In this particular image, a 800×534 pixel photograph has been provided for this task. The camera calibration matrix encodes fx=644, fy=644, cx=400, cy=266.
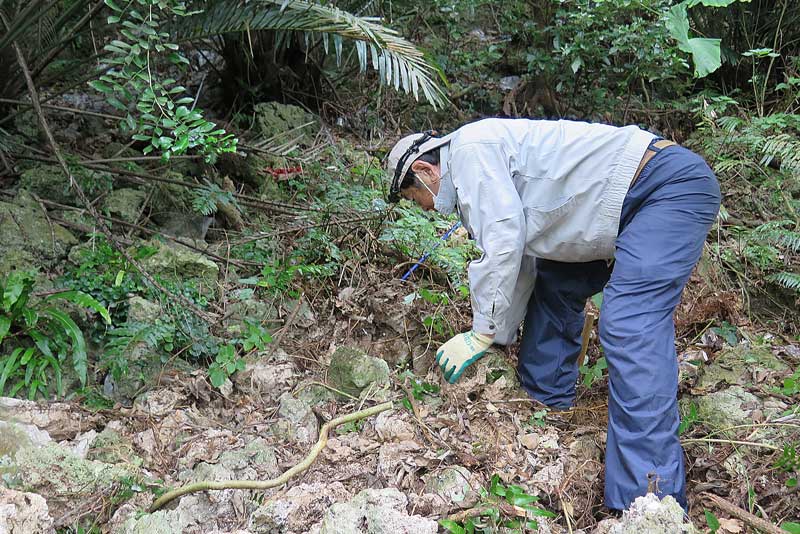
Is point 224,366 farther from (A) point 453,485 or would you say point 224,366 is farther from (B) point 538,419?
(B) point 538,419

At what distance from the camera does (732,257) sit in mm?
4105

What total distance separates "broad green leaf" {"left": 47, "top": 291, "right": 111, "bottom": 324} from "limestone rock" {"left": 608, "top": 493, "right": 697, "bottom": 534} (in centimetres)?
224

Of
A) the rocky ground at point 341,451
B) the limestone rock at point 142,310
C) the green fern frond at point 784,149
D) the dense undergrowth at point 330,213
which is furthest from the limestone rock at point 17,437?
the green fern frond at point 784,149

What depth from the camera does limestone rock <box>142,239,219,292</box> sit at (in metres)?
3.33

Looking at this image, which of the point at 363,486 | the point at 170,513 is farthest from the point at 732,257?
the point at 170,513

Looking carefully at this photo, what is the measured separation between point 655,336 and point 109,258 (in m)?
2.52

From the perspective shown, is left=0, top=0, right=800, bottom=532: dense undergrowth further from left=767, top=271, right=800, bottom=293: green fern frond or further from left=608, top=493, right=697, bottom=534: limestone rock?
left=608, top=493, right=697, bottom=534: limestone rock

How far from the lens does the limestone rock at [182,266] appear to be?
10.9 feet

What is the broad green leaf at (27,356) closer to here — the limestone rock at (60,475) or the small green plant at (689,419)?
the limestone rock at (60,475)

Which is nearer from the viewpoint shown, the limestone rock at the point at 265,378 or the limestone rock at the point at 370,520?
the limestone rock at the point at 370,520

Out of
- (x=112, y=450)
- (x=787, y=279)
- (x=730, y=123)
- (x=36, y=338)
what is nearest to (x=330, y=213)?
(x=36, y=338)

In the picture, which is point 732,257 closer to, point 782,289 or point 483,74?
point 782,289

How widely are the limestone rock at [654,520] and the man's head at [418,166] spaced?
1.40 meters

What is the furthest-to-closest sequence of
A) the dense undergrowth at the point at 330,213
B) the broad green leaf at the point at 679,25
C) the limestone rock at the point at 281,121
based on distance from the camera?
the limestone rock at the point at 281,121, the broad green leaf at the point at 679,25, the dense undergrowth at the point at 330,213
